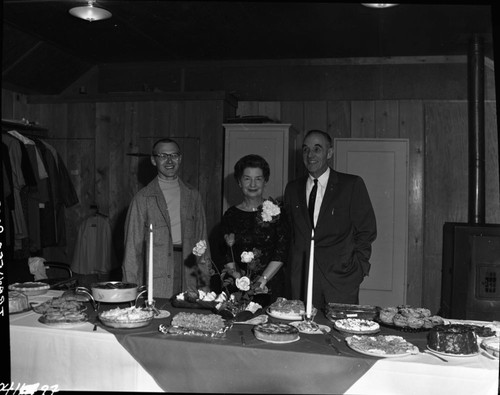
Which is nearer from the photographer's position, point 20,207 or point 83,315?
point 83,315

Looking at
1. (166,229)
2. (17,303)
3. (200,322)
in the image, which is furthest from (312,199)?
(17,303)

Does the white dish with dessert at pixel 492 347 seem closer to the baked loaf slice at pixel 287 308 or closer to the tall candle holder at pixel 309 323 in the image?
the tall candle holder at pixel 309 323

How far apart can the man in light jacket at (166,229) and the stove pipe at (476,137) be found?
7.79ft

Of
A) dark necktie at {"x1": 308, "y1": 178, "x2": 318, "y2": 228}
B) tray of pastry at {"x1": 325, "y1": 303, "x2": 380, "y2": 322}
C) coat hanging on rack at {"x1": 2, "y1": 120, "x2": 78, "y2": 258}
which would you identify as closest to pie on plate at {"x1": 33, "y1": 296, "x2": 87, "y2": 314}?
tray of pastry at {"x1": 325, "y1": 303, "x2": 380, "y2": 322}

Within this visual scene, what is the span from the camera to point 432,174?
5.10 metres

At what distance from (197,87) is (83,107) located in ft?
3.93

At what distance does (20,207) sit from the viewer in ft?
15.0

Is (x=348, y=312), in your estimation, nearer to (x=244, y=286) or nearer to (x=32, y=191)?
(x=244, y=286)

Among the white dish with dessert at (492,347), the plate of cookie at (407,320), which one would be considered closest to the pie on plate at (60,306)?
the plate of cookie at (407,320)

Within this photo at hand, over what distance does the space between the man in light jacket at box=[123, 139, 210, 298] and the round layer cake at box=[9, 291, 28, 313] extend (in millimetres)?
839

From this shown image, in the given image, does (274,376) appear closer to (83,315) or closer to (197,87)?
(83,315)

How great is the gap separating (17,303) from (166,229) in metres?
1.20

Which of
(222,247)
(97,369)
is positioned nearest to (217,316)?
(97,369)

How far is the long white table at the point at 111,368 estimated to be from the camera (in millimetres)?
1727
